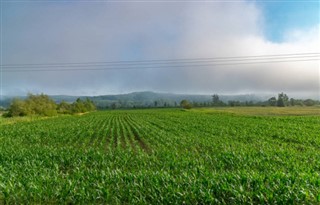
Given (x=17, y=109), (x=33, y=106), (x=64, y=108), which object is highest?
(x=33, y=106)

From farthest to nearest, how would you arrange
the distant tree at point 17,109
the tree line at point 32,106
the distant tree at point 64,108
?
the distant tree at point 64,108, the tree line at point 32,106, the distant tree at point 17,109

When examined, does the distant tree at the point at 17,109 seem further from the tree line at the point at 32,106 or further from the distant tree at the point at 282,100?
the distant tree at the point at 282,100

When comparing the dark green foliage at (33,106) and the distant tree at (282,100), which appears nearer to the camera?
the dark green foliage at (33,106)

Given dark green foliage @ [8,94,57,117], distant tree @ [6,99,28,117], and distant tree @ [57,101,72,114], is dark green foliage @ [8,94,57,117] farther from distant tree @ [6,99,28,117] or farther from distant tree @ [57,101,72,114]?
distant tree @ [57,101,72,114]

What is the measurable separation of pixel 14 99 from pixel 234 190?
85652mm

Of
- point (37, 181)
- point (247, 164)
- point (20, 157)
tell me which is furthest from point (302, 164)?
point (20, 157)

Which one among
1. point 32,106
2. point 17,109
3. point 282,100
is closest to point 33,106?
point 32,106

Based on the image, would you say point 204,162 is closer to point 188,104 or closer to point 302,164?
point 302,164

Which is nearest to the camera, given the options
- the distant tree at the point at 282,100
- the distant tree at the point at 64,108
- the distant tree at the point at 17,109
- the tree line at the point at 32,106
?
the distant tree at the point at 17,109

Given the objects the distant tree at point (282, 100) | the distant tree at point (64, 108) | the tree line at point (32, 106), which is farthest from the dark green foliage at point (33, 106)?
the distant tree at point (282, 100)

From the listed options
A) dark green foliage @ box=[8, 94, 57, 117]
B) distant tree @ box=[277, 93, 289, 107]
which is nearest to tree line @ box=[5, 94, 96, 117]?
dark green foliage @ box=[8, 94, 57, 117]

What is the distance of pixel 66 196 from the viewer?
23.1 ft

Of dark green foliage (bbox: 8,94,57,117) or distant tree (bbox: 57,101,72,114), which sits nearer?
dark green foliage (bbox: 8,94,57,117)

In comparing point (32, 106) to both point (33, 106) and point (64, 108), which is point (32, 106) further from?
point (64, 108)
